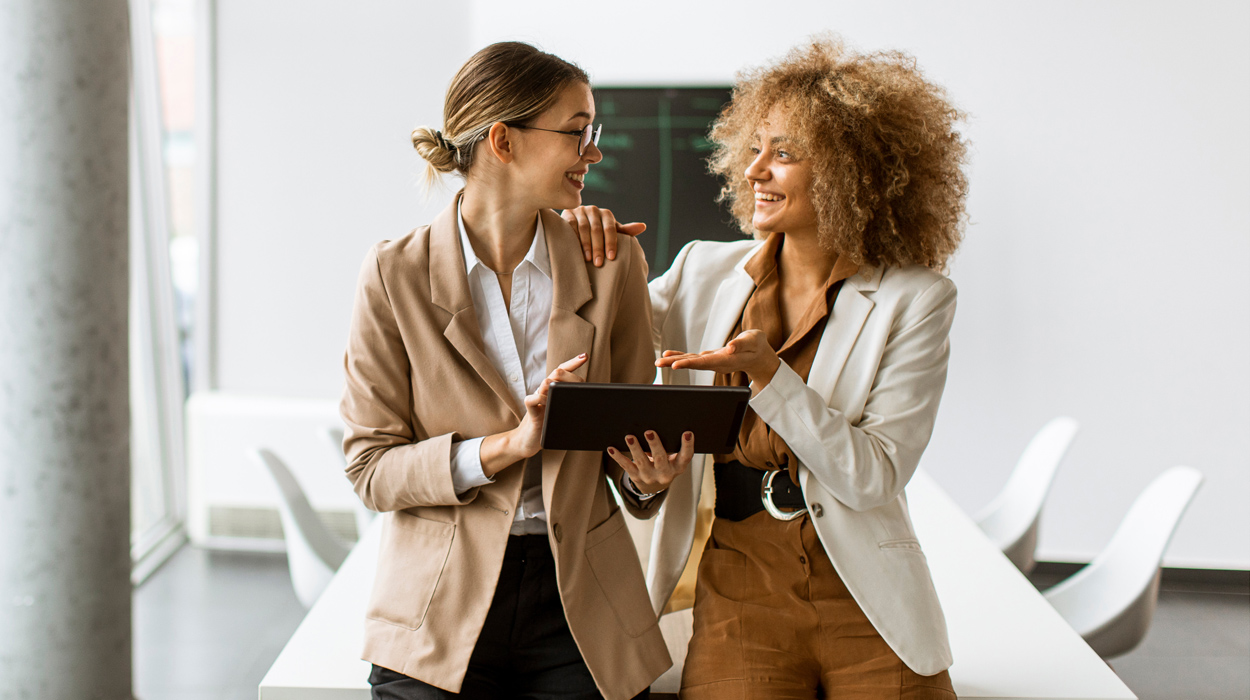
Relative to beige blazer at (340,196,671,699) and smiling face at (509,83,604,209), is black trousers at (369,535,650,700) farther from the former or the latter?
smiling face at (509,83,604,209)

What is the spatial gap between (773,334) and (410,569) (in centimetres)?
80

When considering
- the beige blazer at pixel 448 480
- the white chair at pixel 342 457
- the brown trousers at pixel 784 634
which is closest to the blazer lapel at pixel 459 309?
the beige blazer at pixel 448 480

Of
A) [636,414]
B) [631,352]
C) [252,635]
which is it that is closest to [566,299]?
[631,352]

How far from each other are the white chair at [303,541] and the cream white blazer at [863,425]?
3.73 feet

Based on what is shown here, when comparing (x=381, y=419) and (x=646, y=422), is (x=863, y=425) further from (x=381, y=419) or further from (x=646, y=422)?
(x=381, y=419)

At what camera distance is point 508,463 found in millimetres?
1409

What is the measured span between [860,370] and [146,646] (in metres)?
2.93

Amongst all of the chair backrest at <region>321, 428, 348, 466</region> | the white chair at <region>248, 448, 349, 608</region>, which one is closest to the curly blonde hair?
the white chair at <region>248, 448, 349, 608</region>

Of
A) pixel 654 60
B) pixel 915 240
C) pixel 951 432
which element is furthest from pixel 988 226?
pixel 915 240

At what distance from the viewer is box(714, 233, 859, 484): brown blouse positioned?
1.67 metres

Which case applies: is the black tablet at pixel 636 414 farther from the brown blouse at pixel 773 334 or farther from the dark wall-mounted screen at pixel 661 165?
the dark wall-mounted screen at pixel 661 165

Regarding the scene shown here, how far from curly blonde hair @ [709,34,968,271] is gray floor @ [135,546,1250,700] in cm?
223

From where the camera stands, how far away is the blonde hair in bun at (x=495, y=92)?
1486 millimetres

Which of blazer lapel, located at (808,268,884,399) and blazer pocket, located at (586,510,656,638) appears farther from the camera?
blazer lapel, located at (808,268,884,399)
